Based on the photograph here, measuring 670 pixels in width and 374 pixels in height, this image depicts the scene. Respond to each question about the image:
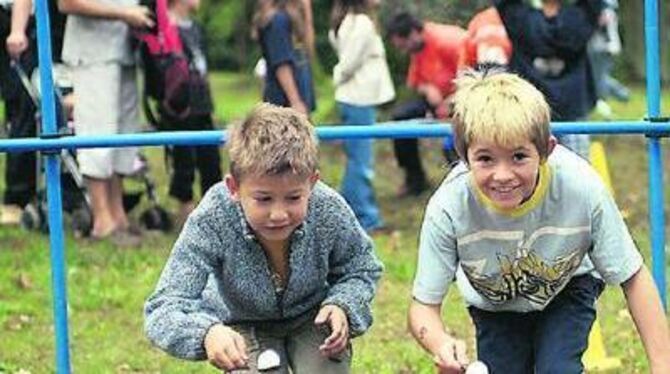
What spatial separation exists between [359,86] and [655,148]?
3.95 metres

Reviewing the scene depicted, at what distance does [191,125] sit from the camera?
8383mm

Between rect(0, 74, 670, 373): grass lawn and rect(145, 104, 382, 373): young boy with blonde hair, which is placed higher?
rect(145, 104, 382, 373): young boy with blonde hair

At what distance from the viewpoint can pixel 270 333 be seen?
15.3 ft

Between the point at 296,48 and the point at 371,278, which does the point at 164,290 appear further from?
the point at 296,48

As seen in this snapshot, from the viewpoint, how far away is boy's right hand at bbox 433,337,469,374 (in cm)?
403

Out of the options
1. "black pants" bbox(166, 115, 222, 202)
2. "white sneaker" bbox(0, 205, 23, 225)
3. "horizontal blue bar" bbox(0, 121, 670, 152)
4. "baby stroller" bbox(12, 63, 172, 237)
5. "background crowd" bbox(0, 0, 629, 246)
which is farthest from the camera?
"white sneaker" bbox(0, 205, 23, 225)

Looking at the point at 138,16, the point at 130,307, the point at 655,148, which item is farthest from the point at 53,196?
the point at 138,16

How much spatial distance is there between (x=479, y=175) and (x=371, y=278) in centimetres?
55

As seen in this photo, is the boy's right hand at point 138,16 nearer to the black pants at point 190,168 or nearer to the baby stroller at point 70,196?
the baby stroller at point 70,196

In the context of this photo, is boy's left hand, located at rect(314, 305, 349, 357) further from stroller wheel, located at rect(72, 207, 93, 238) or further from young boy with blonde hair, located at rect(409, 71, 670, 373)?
stroller wheel, located at rect(72, 207, 93, 238)

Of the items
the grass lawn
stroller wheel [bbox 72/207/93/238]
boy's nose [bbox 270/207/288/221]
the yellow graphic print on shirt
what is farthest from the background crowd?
boy's nose [bbox 270/207/288/221]

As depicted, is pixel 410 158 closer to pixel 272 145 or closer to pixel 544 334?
pixel 544 334

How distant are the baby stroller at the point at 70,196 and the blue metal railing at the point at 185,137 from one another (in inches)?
110

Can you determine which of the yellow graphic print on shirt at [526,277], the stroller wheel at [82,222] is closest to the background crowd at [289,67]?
the stroller wheel at [82,222]
